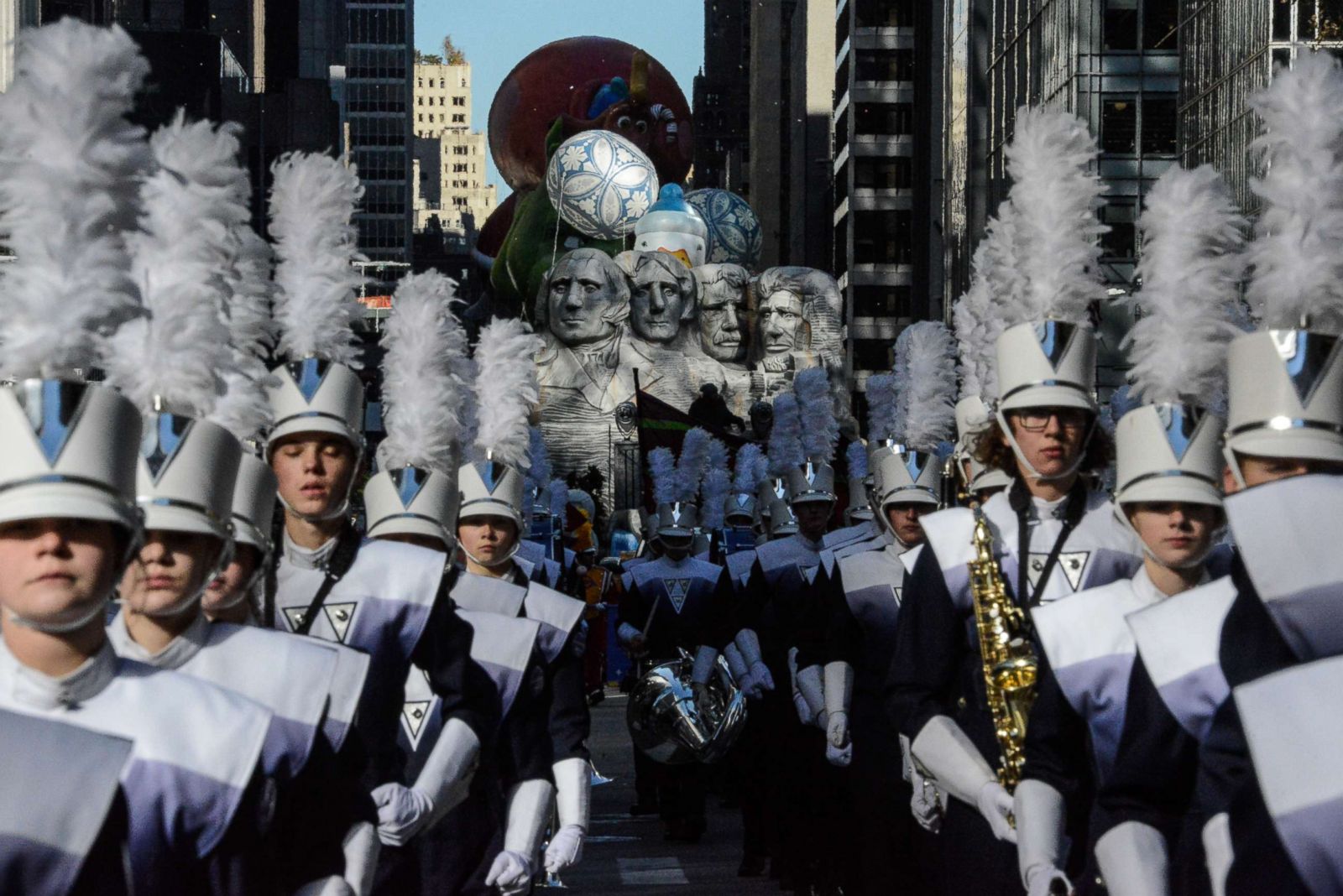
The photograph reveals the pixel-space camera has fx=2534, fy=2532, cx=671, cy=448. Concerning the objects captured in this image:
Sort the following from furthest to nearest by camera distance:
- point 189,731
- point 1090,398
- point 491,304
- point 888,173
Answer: point 888,173 < point 491,304 < point 1090,398 < point 189,731

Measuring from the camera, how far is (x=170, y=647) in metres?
5.01

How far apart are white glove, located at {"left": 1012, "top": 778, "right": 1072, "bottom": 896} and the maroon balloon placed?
52247mm

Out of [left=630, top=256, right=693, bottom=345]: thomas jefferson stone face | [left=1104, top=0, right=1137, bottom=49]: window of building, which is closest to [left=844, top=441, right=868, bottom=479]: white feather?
[left=630, top=256, right=693, bottom=345]: thomas jefferson stone face

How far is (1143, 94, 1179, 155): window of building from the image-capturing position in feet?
164

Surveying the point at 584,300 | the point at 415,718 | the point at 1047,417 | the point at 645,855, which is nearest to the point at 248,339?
the point at 415,718

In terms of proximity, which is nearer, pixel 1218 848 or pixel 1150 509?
pixel 1218 848

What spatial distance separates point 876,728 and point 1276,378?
17.4 ft

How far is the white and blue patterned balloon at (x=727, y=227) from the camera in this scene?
182ft

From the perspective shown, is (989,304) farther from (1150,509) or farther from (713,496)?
(713,496)

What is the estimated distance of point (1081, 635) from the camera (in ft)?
19.6

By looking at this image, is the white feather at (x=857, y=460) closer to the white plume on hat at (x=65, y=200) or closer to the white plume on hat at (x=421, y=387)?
the white plume on hat at (x=421, y=387)

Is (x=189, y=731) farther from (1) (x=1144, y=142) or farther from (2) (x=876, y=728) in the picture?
(1) (x=1144, y=142)

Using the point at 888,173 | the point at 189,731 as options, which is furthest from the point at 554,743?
the point at 888,173

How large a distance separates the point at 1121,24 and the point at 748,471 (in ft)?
98.2
